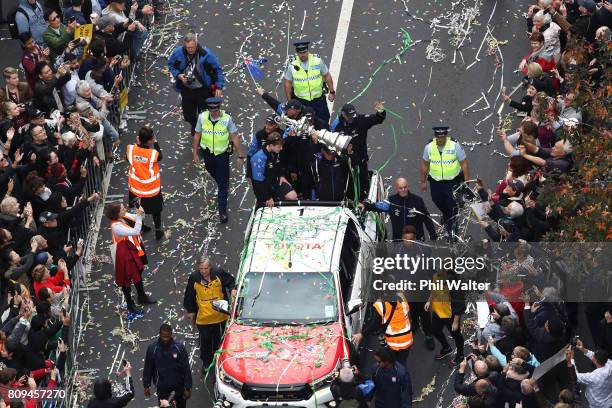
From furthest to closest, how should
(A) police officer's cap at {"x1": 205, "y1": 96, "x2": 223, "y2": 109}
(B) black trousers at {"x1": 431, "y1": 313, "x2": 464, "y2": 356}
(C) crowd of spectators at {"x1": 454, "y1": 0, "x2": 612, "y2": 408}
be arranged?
1. (A) police officer's cap at {"x1": 205, "y1": 96, "x2": 223, "y2": 109}
2. (B) black trousers at {"x1": 431, "y1": 313, "x2": 464, "y2": 356}
3. (C) crowd of spectators at {"x1": 454, "y1": 0, "x2": 612, "y2": 408}

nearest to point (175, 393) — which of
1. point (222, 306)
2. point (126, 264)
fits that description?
point (222, 306)

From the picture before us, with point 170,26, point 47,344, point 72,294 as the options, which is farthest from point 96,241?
point 170,26

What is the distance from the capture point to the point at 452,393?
20.3 meters

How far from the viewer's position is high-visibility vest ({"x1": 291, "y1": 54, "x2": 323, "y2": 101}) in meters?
24.0

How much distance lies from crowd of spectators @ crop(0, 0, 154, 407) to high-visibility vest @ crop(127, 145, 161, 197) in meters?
0.67

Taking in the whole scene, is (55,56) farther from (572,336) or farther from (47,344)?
(572,336)

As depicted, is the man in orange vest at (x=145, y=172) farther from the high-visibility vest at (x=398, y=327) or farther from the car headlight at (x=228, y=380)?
the high-visibility vest at (x=398, y=327)

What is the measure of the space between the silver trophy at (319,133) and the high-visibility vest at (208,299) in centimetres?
291

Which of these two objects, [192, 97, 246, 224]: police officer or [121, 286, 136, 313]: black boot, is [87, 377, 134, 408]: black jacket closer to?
[121, 286, 136, 313]: black boot

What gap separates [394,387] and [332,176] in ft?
14.2

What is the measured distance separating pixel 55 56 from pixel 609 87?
9275 mm

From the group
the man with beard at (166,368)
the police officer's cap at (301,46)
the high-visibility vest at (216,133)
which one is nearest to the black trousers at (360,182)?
the high-visibility vest at (216,133)

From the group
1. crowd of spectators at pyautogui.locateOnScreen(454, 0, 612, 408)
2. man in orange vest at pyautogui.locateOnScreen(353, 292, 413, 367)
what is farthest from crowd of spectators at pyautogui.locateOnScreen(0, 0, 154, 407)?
crowd of spectators at pyautogui.locateOnScreen(454, 0, 612, 408)

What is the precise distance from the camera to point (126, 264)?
21188mm
